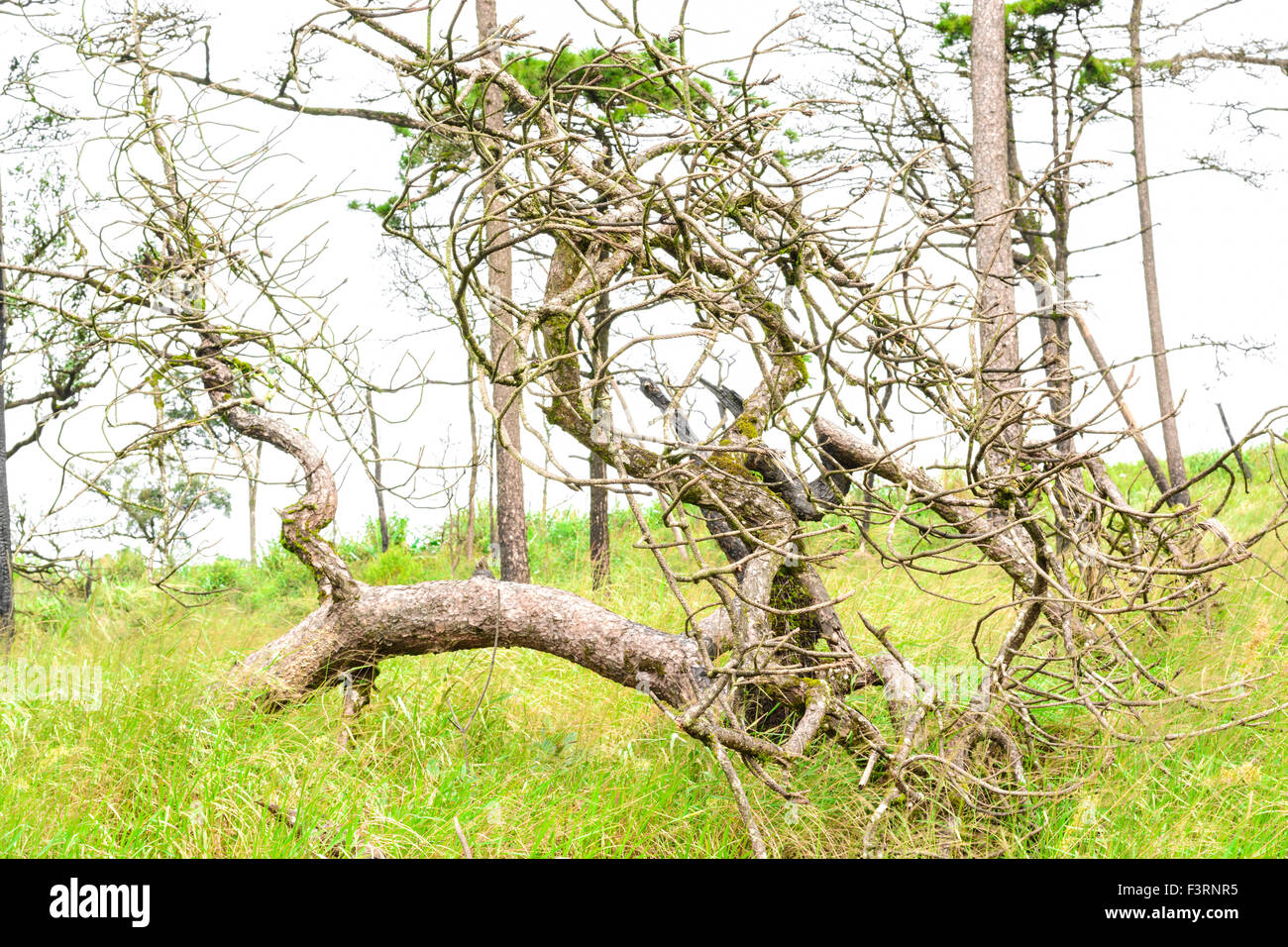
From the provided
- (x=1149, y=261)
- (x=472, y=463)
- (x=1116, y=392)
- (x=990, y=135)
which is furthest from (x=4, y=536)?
(x=1149, y=261)

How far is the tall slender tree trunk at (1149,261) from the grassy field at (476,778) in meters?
5.89

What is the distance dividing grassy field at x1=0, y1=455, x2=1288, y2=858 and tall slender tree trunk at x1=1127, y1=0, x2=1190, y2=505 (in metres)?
5.89

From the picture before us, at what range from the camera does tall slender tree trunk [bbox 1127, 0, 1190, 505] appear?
10.7m

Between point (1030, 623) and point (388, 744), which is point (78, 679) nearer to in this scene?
point (388, 744)

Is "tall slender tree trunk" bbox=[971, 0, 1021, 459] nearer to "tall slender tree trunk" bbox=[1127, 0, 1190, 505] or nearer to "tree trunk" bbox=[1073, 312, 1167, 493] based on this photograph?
"tree trunk" bbox=[1073, 312, 1167, 493]

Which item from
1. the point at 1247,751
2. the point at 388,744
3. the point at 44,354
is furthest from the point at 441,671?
the point at 44,354

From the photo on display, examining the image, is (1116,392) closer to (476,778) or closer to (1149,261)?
(476,778)

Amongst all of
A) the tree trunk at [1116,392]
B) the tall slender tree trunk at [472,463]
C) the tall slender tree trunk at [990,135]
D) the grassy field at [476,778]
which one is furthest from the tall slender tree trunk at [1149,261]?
the tall slender tree trunk at [472,463]

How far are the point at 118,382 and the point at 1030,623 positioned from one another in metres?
4.20

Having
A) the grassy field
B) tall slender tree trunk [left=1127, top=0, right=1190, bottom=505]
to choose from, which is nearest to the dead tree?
the grassy field

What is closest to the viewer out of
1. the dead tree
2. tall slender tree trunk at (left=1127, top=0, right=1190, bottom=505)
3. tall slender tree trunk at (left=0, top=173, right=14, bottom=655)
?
the dead tree

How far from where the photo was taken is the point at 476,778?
4.05 meters
